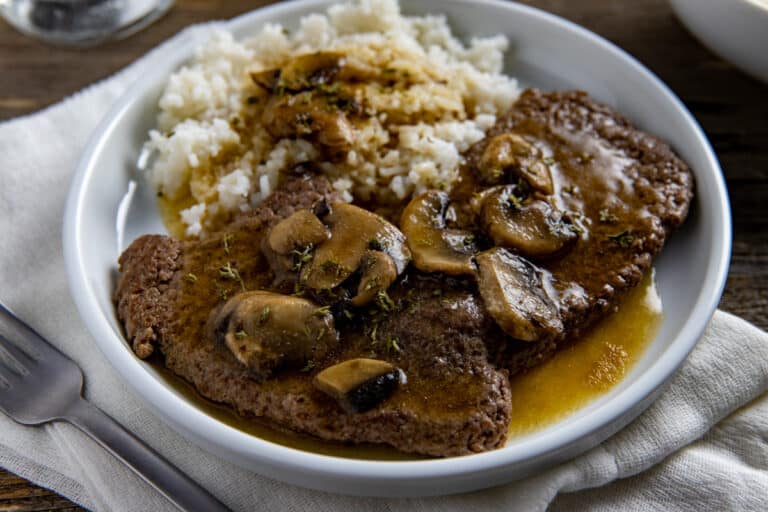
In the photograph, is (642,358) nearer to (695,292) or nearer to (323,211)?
(695,292)

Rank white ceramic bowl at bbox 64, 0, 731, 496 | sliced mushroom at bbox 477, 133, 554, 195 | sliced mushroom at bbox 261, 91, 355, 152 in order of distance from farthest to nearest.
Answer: sliced mushroom at bbox 261, 91, 355, 152 < sliced mushroom at bbox 477, 133, 554, 195 < white ceramic bowl at bbox 64, 0, 731, 496

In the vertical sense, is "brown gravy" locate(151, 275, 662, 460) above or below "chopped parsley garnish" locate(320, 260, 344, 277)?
below

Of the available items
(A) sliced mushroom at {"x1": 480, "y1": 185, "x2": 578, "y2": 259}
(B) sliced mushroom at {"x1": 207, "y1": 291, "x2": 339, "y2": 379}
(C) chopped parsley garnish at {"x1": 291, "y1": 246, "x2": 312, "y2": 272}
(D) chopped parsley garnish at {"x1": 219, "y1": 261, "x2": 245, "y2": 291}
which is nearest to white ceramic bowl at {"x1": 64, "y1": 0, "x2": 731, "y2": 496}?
(B) sliced mushroom at {"x1": 207, "y1": 291, "x2": 339, "y2": 379}

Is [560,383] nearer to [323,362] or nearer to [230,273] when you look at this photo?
[323,362]

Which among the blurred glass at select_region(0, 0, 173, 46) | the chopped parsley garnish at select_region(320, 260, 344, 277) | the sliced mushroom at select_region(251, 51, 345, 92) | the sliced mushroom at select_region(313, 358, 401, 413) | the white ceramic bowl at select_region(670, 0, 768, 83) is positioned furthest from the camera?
the blurred glass at select_region(0, 0, 173, 46)

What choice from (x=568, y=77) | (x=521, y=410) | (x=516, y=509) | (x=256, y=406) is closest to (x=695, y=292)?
(x=521, y=410)

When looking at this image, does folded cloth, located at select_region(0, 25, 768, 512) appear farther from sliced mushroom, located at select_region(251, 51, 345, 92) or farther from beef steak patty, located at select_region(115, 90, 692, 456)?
sliced mushroom, located at select_region(251, 51, 345, 92)

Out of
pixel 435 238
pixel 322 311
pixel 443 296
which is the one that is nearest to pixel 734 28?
pixel 435 238
